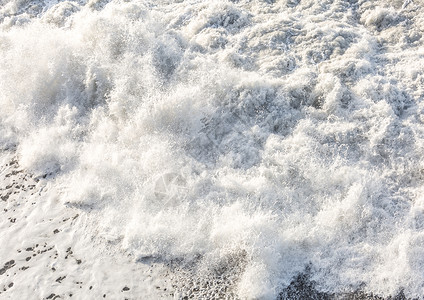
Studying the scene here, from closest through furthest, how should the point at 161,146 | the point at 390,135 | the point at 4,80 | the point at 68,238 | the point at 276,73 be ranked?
the point at 68,238 < the point at 390,135 < the point at 161,146 < the point at 276,73 < the point at 4,80

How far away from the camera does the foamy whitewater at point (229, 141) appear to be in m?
4.92

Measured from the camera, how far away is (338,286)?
4582 millimetres

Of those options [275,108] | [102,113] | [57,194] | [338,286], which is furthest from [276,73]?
[57,194]

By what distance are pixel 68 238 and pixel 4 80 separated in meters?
4.87

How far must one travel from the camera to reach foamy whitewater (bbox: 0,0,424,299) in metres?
4.92

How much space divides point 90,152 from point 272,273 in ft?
13.0

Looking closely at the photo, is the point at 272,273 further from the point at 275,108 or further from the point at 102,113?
the point at 102,113

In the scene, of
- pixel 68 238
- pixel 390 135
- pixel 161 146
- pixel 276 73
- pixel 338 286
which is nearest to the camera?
pixel 338 286

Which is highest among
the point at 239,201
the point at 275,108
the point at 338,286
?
the point at 275,108

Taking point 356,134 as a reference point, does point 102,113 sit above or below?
above

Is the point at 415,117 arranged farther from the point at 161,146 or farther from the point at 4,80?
the point at 4,80

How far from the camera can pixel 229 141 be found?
6.48 m

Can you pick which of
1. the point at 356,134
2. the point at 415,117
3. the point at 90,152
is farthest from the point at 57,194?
the point at 415,117

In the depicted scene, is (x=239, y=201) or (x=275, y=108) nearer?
(x=239, y=201)
